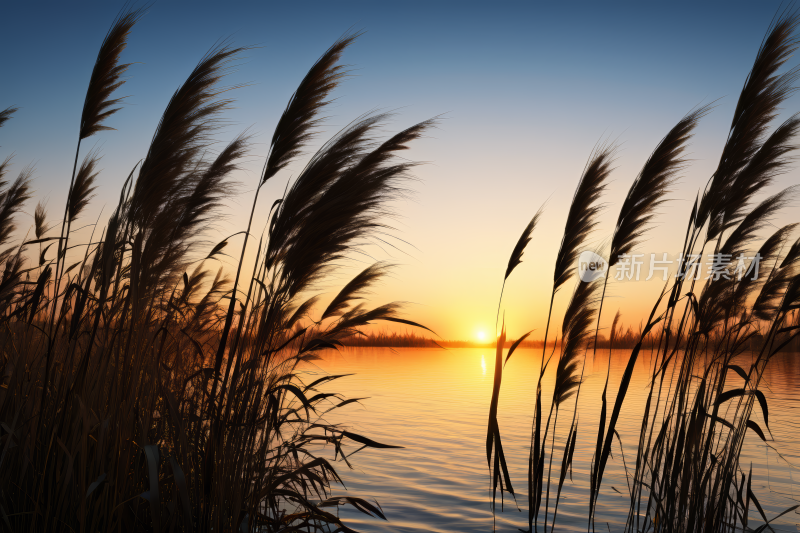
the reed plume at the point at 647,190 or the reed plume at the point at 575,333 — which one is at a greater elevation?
the reed plume at the point at 647,190

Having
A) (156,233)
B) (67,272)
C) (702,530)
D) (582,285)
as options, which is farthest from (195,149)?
(702,530)

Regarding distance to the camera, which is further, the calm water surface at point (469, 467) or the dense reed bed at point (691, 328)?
the calm water surface at point (469, 467)

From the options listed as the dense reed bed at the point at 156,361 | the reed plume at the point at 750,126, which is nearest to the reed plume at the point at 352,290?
the dense reed bed at the point at 156,361

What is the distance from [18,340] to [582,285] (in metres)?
4.14

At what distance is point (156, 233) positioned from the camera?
7.93 feet

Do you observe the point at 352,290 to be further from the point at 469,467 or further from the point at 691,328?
the point at 469,467

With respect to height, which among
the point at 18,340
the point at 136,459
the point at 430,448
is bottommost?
the point at 430,448

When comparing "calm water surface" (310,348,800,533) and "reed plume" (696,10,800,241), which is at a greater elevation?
"reed plume" (696,10,800,241)

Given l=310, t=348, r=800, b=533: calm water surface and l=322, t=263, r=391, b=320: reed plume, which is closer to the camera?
l=322, t=263, r=391, b=320: reed plume

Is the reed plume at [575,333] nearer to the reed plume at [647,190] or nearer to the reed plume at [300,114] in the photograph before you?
the reed plume at [647,190]

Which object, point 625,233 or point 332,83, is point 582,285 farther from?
point 332,83

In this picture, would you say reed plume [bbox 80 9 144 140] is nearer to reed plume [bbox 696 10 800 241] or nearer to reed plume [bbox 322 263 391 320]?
reed plume [bbox 322 263 391 320]

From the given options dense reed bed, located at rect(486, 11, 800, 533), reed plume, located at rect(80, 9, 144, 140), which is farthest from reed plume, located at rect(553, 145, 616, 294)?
reed plume, located at rect(80, 9, 144, 140)

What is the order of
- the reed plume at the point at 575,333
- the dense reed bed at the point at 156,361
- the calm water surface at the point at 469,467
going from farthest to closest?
the calm water surface at the point at 469,467 < the reed plume at the point at 575,333 < the dense reed bed at the point at 156,361
